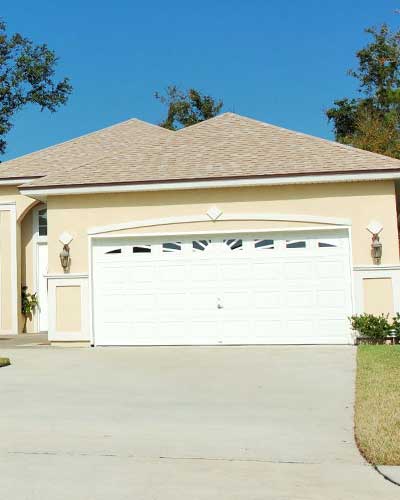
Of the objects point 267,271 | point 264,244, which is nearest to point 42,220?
point 264,244

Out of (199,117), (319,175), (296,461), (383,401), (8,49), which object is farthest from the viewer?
(199,117)

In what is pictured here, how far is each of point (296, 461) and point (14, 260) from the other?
52.0 ft

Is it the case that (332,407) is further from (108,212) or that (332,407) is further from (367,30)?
→ (367,30)

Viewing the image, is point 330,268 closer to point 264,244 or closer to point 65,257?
point 264,244

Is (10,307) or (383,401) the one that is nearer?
(383,401)

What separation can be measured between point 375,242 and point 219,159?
14.1 feet

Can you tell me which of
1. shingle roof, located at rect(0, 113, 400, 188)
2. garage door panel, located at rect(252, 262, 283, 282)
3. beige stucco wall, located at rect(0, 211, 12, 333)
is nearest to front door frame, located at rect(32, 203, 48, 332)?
beige stucco wall, located at rect(0, 211, 12, 333)

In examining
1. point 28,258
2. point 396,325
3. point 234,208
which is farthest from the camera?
point 28,258

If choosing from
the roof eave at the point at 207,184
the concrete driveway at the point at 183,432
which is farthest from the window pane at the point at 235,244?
the concrete driveway at the point at 183,432

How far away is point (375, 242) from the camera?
14836mm

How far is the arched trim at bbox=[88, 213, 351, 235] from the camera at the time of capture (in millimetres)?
15148

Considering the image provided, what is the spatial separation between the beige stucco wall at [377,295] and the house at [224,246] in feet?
0.10

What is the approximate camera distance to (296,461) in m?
5.54

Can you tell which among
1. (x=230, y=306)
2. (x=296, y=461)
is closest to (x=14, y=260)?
(x=230, y=306)
